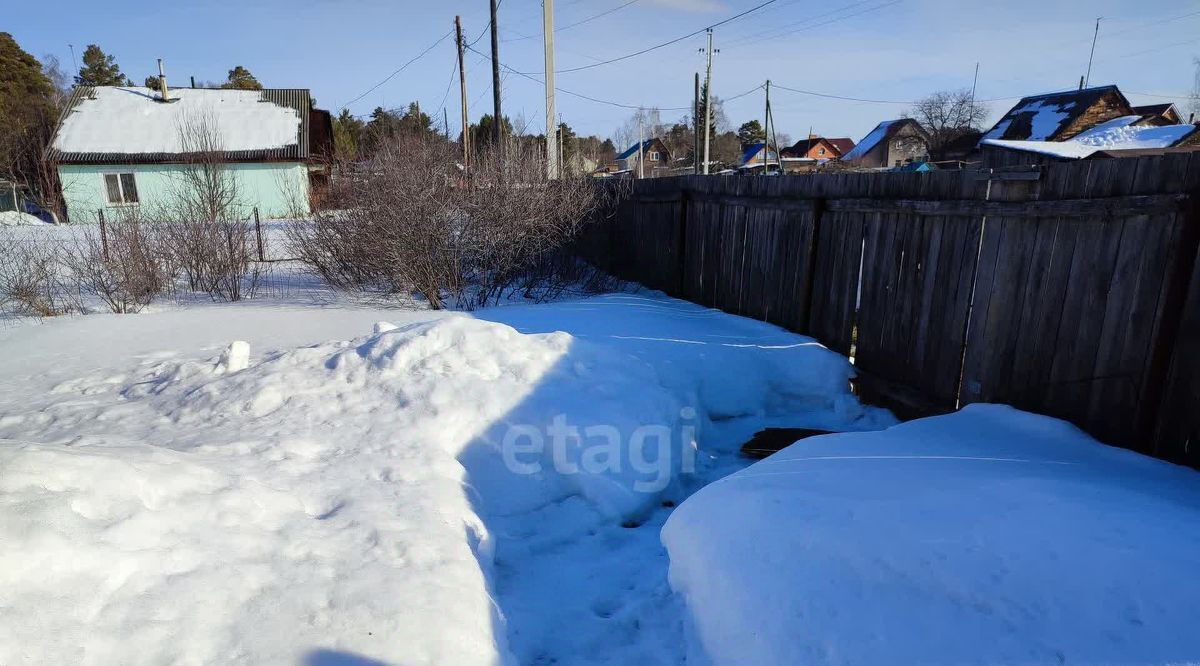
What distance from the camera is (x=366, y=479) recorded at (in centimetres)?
363

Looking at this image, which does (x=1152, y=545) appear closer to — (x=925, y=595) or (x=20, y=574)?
(x=925, y=595)

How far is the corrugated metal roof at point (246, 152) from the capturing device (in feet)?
76.8

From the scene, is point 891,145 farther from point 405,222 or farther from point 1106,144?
point 405,222

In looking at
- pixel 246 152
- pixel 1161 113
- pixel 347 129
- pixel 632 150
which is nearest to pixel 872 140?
pixel 1161 113

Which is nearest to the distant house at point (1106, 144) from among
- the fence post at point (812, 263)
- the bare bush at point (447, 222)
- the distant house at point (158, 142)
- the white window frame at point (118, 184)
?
the fence post at point (812, 263)

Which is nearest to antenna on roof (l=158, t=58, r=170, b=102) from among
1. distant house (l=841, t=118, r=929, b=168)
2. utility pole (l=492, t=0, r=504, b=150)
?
utility pole (l=492, t=0, r=504, b=150)

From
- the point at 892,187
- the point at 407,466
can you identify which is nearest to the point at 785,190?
the point at 892,187

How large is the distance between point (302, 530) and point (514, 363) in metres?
2.28

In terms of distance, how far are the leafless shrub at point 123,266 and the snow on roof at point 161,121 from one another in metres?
16.8

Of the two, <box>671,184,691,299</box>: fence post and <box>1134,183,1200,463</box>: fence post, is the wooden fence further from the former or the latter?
<box>671,184,691,299</box>: fence post

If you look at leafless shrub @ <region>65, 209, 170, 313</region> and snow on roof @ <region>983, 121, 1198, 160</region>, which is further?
snow on roof @ <region>983, 121, 1198, 160</region>

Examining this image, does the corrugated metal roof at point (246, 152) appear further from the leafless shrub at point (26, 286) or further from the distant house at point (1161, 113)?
the distant house at point (1161, 113)

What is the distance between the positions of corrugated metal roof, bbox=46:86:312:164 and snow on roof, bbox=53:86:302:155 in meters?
0.10

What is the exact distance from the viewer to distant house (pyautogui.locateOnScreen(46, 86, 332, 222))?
23.7 metres
